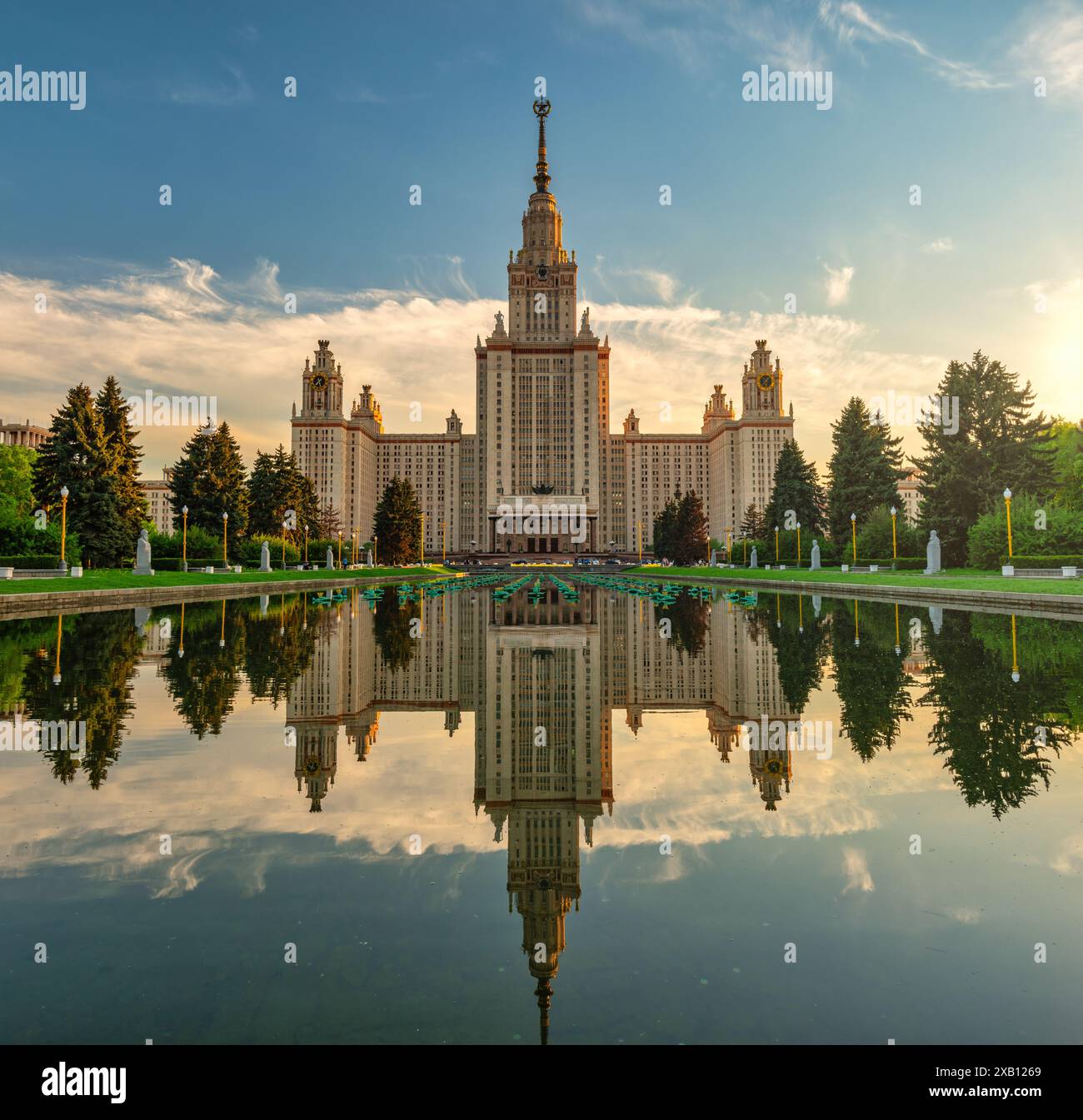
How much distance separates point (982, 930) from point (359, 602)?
90.3ft

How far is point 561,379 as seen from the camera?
153m

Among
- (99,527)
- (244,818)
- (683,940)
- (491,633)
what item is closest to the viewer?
(683,940)

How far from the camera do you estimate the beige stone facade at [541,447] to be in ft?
494

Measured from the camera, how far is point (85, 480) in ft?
148

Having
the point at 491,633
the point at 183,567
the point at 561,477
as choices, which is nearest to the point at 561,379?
the point at 561,477

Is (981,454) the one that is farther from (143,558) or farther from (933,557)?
(143,558)

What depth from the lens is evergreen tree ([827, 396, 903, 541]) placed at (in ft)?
214

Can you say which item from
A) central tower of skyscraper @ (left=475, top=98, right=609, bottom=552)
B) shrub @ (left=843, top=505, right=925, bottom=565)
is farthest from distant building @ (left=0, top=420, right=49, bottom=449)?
shrub @ (left=843, top=505, right=925, bottom=565)

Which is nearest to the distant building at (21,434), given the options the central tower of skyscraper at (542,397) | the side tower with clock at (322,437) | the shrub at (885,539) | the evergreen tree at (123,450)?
the side tower with clock at (322,437)

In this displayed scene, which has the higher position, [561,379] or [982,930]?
[561,379]

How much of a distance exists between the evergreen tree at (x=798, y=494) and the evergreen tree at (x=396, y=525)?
119 ft

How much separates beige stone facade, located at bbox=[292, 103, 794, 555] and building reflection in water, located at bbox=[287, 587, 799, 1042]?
132602 mm

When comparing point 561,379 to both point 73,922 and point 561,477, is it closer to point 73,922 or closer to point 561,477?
point 561,477

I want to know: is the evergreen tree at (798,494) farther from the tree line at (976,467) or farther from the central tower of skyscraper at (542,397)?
the central tower of skyscraper at (542,397)
